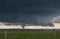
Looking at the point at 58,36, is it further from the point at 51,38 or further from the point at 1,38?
the point at 1,38

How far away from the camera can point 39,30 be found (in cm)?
1548

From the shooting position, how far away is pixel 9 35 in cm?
1989

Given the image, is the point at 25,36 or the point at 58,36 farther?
the point at 25,36

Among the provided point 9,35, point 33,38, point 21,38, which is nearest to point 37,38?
point 33,38

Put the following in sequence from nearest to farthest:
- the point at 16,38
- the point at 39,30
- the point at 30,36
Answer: the point at 39,30 < the point at 16,38 < the point at 30,36

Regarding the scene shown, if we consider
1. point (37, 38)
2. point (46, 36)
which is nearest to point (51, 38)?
point (46, 36)

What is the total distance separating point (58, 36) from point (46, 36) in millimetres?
1289

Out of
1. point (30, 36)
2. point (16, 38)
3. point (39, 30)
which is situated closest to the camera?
point (39, 30)

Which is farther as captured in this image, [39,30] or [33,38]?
[33,38]

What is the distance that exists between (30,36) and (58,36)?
2.99 metres

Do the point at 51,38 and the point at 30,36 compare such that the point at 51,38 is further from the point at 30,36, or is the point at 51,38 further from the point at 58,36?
the point at 30,36

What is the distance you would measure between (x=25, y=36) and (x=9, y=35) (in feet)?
7.56

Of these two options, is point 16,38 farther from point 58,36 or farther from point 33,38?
point 58,36

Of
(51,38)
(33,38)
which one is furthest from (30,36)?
(51,38)
